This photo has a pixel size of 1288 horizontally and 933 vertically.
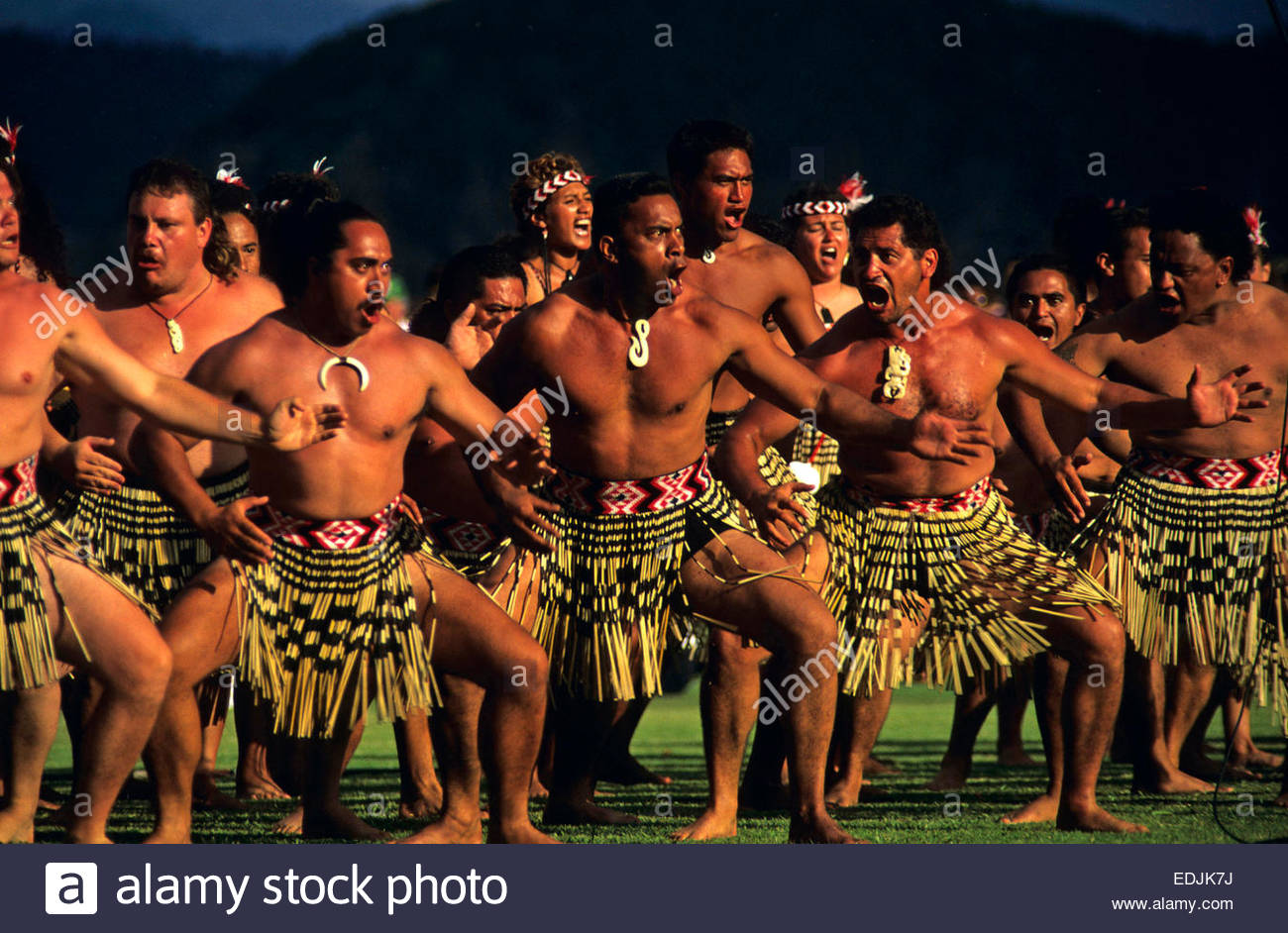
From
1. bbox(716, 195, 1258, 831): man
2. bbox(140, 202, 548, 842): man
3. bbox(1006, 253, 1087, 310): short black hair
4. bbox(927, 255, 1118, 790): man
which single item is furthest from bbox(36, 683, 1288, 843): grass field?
bbox(1006, 253, 1087, 310): short black hair

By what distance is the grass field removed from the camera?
4.41 meters

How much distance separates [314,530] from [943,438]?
1510mm

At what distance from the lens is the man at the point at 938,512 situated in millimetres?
4508

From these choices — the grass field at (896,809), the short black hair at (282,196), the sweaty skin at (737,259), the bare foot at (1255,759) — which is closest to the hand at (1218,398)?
the grass field at (896,809)

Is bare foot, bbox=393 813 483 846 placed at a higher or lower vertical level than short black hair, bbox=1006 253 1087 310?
lower

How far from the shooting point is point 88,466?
419 centimetres

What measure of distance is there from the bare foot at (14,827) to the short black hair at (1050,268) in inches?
155

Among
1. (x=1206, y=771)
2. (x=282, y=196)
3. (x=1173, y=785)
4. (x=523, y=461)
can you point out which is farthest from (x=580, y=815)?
(x=282, y=196)

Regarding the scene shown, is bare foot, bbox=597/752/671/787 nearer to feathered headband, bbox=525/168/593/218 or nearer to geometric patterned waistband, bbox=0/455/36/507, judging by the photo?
feathered headband, bbox=525/168/593/218

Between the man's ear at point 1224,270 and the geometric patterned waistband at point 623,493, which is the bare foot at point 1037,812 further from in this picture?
the man's ear at point 1224,270

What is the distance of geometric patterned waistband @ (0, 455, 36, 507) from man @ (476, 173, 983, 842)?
1182mm

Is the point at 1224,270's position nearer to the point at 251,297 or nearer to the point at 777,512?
the point at 777,512

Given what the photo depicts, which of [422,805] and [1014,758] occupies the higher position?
[422,805]

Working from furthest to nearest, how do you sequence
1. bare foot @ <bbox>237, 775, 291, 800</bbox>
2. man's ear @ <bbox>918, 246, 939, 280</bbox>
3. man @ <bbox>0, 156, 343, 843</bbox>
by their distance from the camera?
1. bare foot @ <bbox>237, 775, 291, 800</bbox>
2. man's ear @ <bbox>918, 246, 939, 280</bbox>
3. man @ <bbox>0, 156, 343, 843</bbox>
